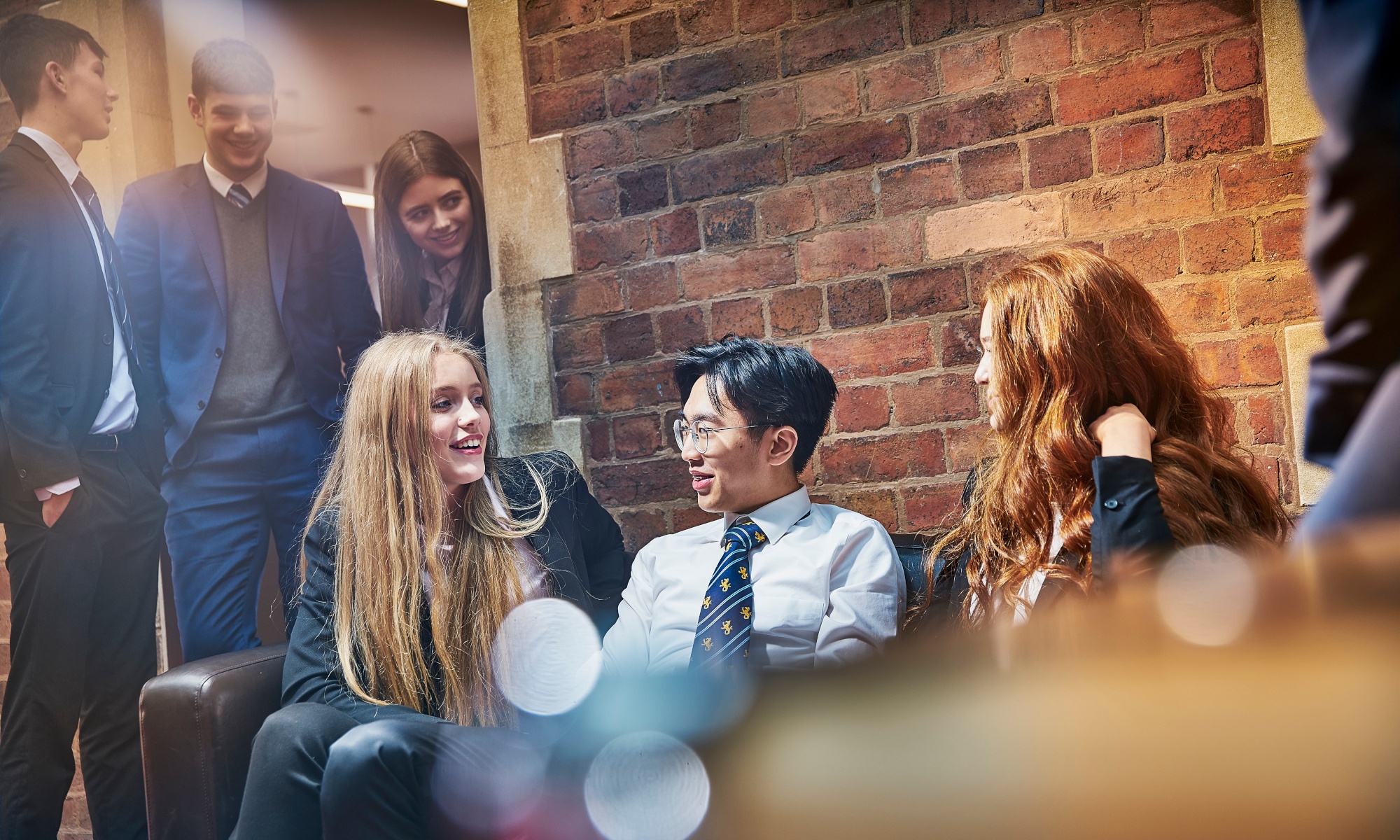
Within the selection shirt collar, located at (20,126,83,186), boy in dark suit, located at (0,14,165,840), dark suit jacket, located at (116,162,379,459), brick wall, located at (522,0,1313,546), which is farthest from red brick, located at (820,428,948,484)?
shirt collar, located at (20,126,83,186)

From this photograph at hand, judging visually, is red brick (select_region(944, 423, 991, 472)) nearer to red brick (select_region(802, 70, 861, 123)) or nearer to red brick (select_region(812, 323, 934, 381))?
red brick (select_region(812, 323, 934, 381))

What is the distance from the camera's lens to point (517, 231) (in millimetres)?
2758

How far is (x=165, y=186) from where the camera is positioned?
264 centimetres

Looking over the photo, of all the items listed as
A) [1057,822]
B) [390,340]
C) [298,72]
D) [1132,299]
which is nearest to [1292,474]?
[1132,299]

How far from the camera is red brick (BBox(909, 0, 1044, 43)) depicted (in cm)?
223

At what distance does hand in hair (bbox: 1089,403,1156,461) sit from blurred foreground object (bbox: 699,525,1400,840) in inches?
60.1

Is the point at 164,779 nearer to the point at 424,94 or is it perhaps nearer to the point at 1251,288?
the point at 424,94

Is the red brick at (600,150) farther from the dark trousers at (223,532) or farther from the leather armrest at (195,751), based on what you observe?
the leather armrest at (195,751)

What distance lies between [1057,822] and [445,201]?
9.12 ft

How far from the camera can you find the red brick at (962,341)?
7.57 feet

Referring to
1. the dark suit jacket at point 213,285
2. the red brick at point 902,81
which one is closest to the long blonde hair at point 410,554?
the dark suit jacket at point 213,285

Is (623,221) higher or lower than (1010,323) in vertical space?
higher

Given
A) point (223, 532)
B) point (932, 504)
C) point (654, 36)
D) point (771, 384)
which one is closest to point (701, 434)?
point (771, 384)

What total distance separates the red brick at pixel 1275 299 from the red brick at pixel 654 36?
1517 mm
